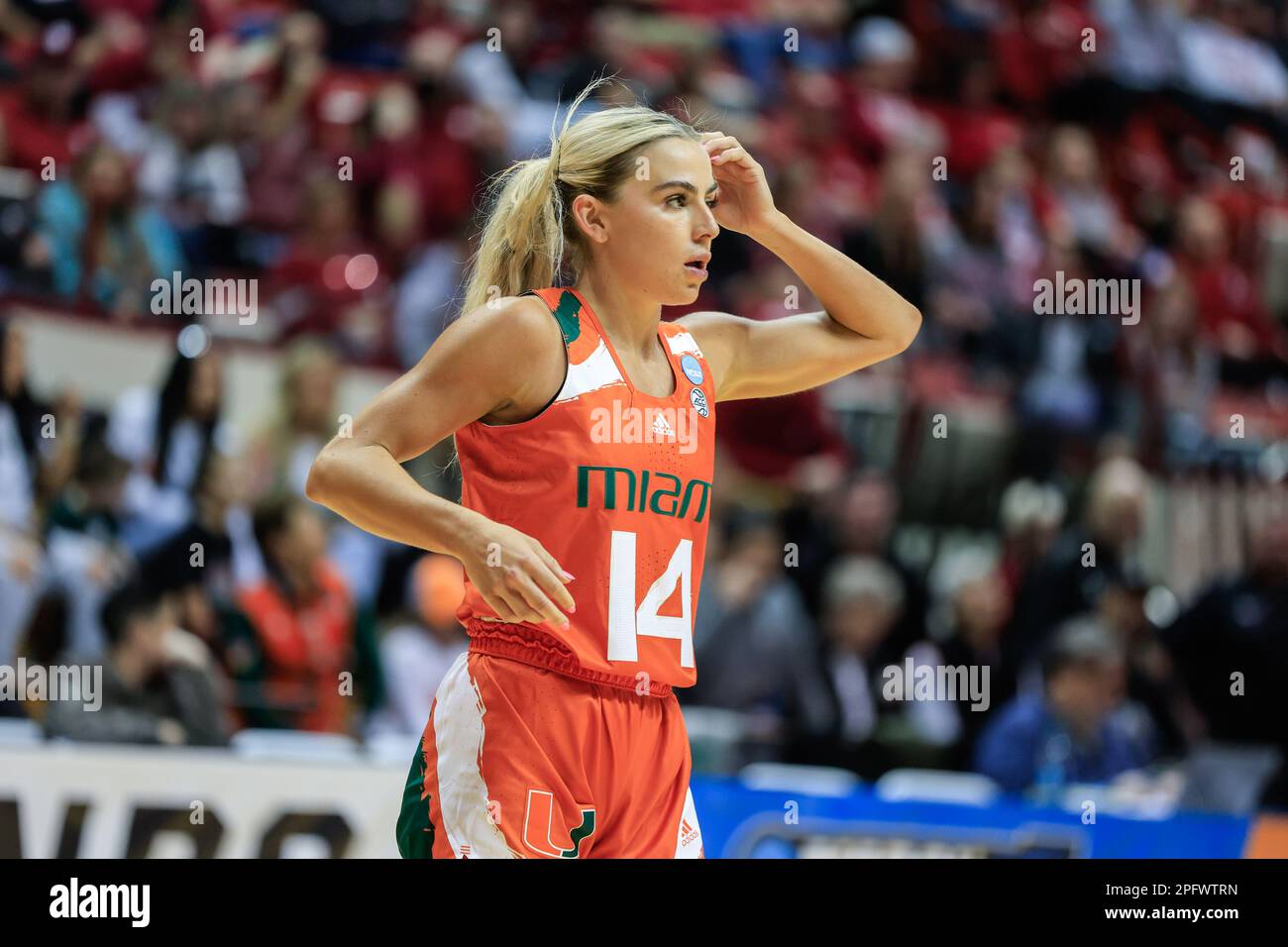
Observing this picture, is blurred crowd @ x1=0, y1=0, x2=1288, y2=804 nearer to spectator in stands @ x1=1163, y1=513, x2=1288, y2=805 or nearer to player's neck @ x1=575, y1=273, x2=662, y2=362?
spectator in stands @ x1=1163, y1=513, x2=1288, y2=805

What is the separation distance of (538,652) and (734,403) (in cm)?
511

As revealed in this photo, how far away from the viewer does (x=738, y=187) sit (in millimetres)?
3881

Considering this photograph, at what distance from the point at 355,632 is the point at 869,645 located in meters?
2.42

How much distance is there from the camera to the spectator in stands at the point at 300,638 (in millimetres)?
6910

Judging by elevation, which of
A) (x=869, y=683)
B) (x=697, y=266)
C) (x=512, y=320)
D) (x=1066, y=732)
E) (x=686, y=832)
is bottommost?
(x=1066, y=732)

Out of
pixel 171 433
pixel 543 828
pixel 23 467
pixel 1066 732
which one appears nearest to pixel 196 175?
pixel 171 433

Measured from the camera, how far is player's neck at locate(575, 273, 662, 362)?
364 centimetres

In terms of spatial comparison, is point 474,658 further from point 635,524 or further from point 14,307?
point 14,307

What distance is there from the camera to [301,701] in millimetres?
6918

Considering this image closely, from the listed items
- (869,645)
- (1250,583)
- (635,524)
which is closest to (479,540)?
(635,524)

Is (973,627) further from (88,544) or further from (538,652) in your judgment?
(538,652)

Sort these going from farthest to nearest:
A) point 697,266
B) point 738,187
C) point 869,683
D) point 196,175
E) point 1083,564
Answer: point 196,175 < point 1083,564 < point 869,683 < point 738,187 < point 697,266

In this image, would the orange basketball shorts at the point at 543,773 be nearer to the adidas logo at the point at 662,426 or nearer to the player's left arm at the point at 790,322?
the adidas logo at the point at 662,426

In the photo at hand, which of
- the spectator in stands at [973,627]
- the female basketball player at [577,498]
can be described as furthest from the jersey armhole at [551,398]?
the spectator in stands at [973,627]
